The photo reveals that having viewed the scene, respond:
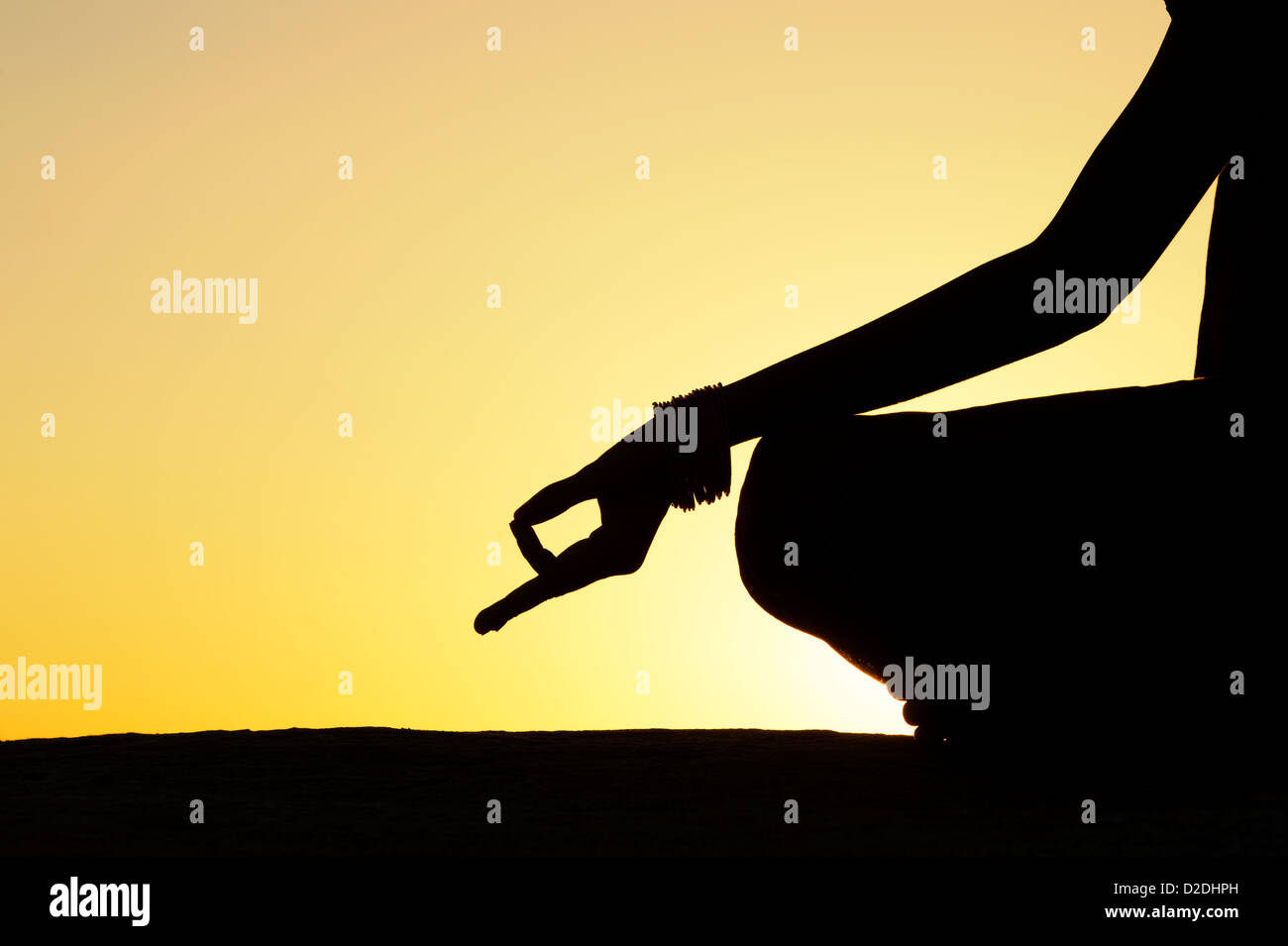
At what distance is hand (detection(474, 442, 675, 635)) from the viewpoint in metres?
2.90

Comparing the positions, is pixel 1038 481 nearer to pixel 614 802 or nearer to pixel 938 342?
pixel 938 342

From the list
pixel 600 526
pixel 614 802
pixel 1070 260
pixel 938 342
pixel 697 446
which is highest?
pixel 1070 260

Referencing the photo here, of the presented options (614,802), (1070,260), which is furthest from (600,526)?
(1070,260)

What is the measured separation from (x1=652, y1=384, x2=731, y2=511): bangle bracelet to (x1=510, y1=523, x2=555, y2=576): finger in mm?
281

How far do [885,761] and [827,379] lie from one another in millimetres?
1249

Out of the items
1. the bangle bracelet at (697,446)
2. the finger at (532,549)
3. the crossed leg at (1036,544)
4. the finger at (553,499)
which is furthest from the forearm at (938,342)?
the finger at (532,549)

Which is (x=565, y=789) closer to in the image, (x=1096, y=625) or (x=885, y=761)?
(x=885, y=761)

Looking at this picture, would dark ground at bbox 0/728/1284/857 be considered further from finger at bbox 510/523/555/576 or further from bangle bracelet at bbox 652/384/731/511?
bangle bracelet at bbox 652/384/731/511

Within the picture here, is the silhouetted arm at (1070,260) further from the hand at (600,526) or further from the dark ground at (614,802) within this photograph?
the dark ground at (614,802)

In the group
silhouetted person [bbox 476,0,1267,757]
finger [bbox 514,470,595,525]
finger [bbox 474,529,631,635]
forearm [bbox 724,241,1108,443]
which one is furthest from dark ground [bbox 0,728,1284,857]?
forearm [bbox 724,241,1108,443]

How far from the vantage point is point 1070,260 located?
2.94m

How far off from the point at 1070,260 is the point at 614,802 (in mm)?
1448

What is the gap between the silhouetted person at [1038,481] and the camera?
295 centimetres
